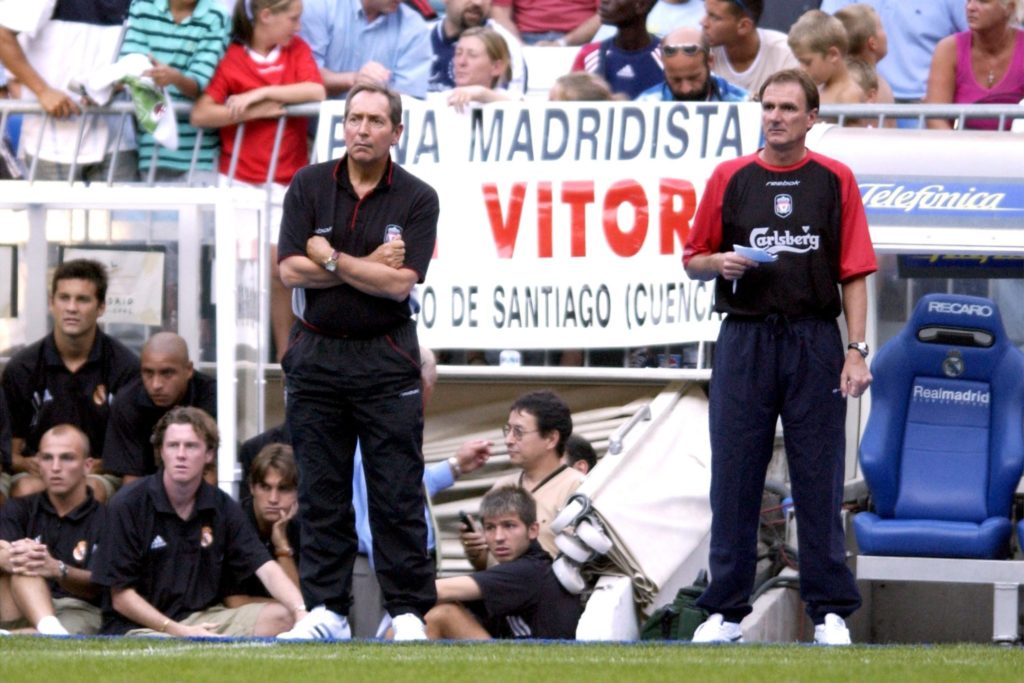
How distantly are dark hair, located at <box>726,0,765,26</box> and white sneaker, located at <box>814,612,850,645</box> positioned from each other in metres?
4.43

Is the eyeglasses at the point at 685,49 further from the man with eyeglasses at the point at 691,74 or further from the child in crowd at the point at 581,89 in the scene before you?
the child in crowd at the point at 581,89

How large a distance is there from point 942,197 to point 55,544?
437 centimetres

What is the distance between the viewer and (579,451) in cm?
982

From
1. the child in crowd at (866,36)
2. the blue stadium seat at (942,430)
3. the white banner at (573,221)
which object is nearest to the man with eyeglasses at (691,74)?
the white banner at (573,221)

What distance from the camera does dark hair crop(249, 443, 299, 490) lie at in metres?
9.27

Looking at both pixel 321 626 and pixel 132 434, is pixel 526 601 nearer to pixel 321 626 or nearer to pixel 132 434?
pixel 321 626

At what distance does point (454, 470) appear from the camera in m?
9.13

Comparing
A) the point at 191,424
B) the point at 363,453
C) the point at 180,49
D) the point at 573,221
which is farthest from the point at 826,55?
the point at 363,453

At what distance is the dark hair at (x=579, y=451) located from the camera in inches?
385

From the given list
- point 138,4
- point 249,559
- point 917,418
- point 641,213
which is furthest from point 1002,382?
point 138,4

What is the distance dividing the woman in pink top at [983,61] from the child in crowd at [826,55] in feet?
2.01

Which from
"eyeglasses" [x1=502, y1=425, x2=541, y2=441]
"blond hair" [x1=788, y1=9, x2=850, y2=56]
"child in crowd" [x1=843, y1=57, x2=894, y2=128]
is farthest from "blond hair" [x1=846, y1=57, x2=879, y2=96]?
"eyeglasses" [x1=502, y1=425, x2=541, y2=441]

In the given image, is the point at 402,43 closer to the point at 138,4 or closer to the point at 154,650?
the point at 138,4

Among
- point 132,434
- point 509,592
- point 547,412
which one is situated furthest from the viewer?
point 132,434
